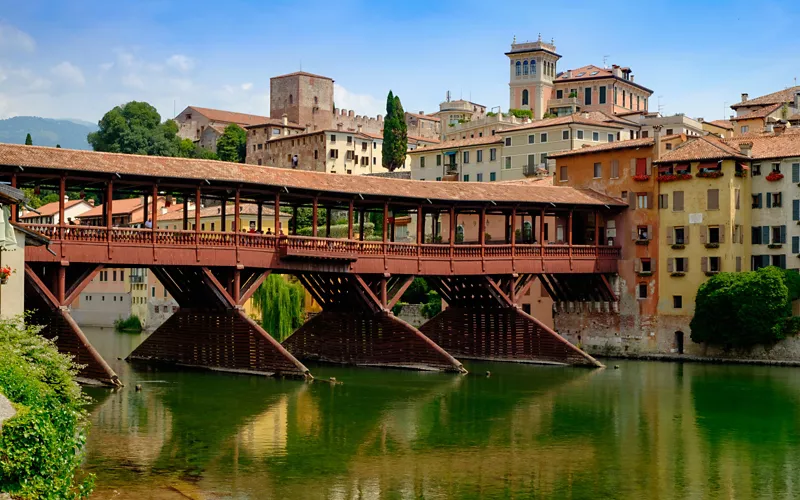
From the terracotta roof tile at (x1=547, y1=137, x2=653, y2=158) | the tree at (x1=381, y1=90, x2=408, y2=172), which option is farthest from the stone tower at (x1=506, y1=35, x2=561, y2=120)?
the terracotta roof tile at (x1=547, y1=137, x2=653, y2=158)

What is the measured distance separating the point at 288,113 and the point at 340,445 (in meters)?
116

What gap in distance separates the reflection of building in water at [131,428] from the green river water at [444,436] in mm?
50

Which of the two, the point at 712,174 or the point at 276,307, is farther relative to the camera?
the point at 276,307

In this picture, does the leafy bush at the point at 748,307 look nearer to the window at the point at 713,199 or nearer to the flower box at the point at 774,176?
the window at the point at 713,199

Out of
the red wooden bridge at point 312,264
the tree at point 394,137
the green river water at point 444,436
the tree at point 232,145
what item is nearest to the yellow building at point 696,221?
the red wooden bridge at point 312,264

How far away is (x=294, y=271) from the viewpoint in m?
44.6

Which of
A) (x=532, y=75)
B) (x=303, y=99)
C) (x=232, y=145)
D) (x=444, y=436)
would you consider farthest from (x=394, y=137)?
(x=444, y=436)

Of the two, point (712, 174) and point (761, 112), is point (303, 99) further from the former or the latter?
point (712, 174)

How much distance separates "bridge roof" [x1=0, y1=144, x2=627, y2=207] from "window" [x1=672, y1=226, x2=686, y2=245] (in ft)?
9.80

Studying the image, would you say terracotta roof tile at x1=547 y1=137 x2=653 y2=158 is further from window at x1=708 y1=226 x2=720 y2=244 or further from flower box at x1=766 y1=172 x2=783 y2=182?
flower box at x1=766 y1=172 x2=783 y2=182

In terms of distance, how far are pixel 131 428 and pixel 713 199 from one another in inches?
1260

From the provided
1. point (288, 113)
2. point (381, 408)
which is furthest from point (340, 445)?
point (288, 113)

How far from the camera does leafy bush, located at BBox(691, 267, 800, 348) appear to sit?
48844mm

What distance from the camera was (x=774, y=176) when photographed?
5212cm
